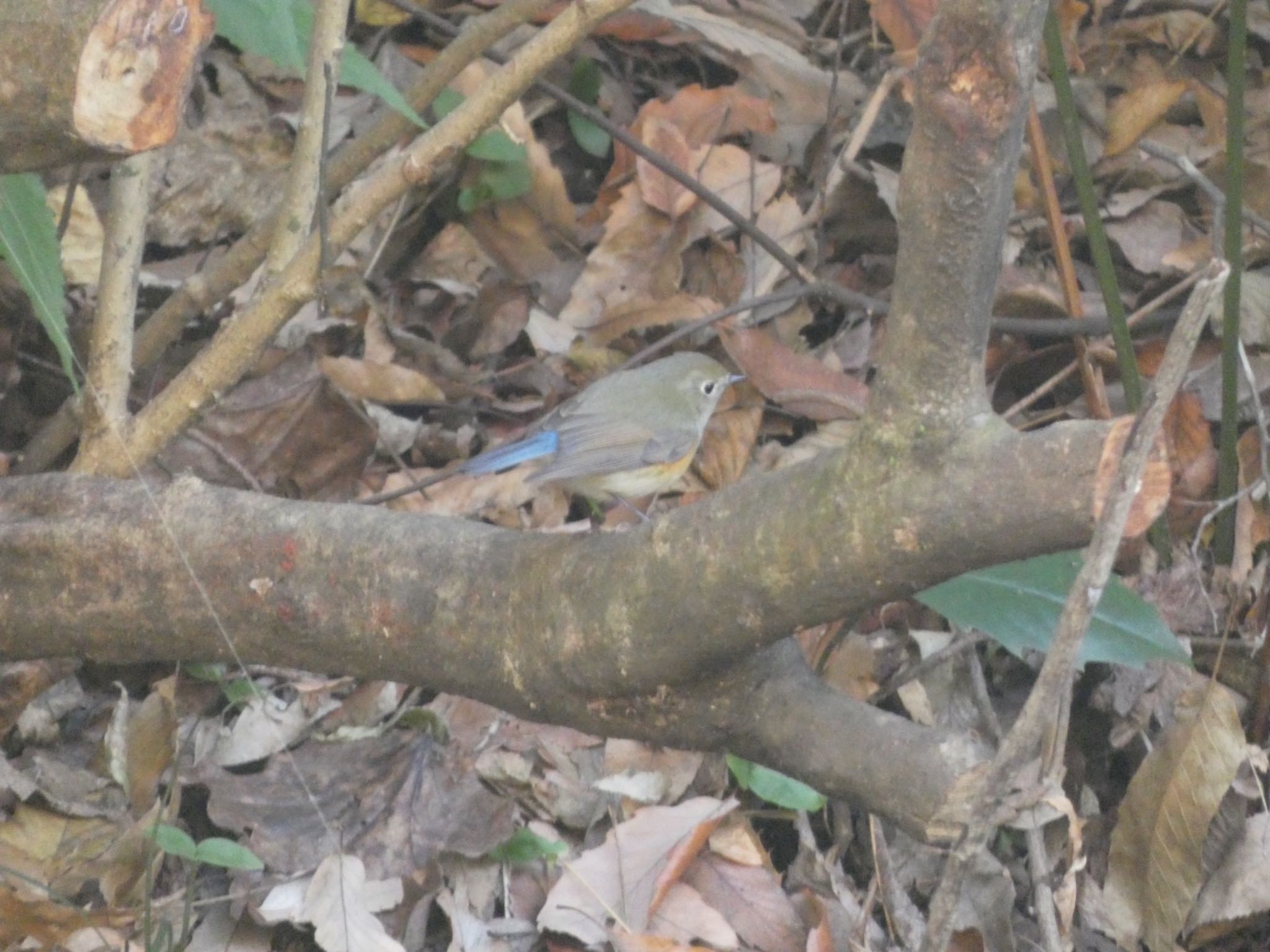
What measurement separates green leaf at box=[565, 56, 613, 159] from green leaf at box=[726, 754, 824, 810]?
2.51 metres

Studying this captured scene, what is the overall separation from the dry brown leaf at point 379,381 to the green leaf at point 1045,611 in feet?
6.20

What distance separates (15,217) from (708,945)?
191cm

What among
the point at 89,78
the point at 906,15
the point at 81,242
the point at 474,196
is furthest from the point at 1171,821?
the point at 81,242

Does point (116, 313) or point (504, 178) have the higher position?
point (116, 313)

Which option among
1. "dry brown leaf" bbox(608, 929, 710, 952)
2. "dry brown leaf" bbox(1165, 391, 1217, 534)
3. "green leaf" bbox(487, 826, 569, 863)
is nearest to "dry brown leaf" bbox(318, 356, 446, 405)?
"green leaf" bbox(487, 826, 569, 863)

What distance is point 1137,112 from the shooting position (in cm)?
464

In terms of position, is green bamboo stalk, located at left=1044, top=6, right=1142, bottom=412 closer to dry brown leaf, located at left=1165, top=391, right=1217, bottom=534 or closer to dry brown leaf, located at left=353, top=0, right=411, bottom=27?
dry brown leaf, located at left=1165, top=391, right=1217, bottom=534

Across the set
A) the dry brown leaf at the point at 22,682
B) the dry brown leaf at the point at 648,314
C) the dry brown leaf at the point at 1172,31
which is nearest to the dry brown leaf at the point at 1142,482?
→ the dry brown leaf at the point at 22,682

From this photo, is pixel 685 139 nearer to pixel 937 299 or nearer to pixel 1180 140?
pixel 1180 140

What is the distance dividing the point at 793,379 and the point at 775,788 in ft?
4.46

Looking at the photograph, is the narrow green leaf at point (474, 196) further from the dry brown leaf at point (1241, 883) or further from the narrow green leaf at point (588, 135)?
the dry brown leaf at point (1241, 883)

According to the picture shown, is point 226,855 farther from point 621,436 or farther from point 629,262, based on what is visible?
point 629,262

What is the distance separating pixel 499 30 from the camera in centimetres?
292

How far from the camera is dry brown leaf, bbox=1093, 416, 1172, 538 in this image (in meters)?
1.52
